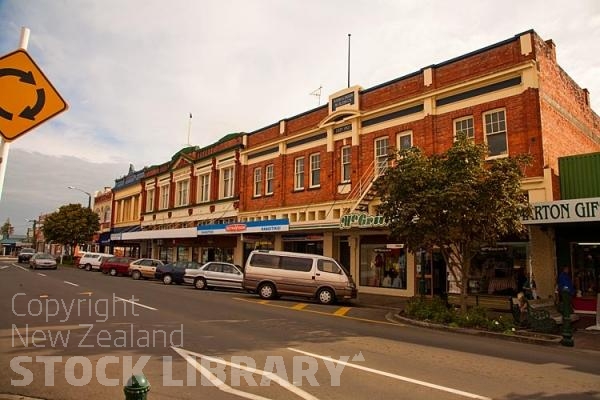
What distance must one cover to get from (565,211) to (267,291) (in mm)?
10896

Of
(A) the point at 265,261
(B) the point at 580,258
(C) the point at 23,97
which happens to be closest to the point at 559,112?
(B) the point at 580,258

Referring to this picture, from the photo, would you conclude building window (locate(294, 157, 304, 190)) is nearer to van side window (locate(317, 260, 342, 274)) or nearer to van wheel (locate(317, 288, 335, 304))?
van side window (locate(317, 260, 342, 274))

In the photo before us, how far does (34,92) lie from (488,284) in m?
16.8

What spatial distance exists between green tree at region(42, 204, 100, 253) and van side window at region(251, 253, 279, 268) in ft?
120

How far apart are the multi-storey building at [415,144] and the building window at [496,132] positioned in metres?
0.04

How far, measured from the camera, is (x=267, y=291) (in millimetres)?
18172

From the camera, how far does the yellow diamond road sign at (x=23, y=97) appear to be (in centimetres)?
389

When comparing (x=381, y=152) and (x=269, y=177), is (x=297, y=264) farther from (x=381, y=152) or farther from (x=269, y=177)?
(x=269, y=177)

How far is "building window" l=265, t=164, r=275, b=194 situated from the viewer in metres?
28.4

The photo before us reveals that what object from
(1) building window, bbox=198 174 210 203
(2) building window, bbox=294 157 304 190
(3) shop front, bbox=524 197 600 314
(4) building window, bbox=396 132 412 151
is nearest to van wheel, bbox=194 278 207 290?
(2) building window, bbox=294 157 304 190

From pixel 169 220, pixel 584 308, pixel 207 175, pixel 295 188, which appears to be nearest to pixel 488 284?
pixel 584 308

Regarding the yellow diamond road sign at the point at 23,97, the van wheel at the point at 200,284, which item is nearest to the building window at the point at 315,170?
the van wheel at the point at 200,284

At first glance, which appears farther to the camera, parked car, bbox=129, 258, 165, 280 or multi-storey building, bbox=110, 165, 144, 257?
multi-storey building, bbox=110, 165, 144, 257

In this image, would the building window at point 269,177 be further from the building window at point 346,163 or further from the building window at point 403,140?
the building window at point 403,140
